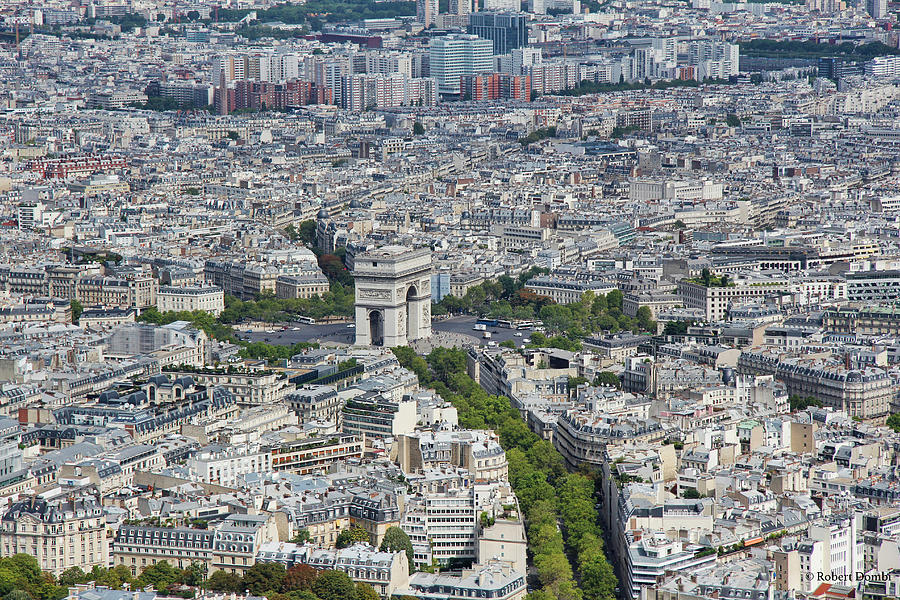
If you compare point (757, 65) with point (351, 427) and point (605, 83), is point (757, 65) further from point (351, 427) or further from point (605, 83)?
point (351, 427)

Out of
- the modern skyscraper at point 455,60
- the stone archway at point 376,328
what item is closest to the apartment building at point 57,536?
the stone archway at point 376,328

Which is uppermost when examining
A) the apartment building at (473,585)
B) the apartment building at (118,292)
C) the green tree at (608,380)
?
the apartment building at (473,585)

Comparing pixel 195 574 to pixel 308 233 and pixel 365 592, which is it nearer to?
pixel 365 592

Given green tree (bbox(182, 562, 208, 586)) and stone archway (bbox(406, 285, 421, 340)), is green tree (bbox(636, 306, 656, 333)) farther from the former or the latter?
green tree (bbox(182, 562, 208, 586))

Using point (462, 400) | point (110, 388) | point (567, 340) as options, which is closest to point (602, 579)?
point (462, 400)

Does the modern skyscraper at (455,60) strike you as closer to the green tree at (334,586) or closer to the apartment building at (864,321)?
the apartment building at (864,321)

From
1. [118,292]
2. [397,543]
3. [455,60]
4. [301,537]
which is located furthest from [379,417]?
[455,60]
